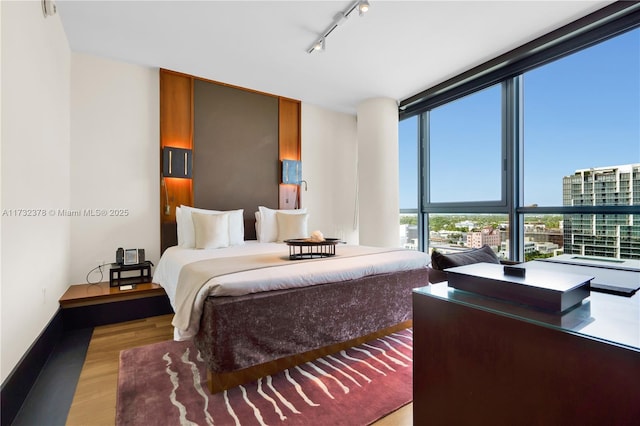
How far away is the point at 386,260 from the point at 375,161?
2.21 metres

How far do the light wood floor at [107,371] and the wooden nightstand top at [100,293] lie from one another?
0.25 m

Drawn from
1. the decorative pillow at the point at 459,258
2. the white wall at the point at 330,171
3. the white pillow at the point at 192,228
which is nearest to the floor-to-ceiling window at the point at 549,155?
the white wall at the point at 330,171

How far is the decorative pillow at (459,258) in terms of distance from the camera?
5.50ft

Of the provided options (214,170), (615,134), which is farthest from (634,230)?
(214,170)

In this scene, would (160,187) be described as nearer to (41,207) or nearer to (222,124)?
(222,124)

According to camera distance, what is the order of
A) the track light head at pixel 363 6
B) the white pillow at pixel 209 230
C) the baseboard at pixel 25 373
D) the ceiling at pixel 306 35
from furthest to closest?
the white pillow at pixel 209 230, the ceiling at pixel 306 35, the track light head at pixel 363 6, the baseboard at pixel 25 373

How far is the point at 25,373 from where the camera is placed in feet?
5.66

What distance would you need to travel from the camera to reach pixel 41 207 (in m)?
2.12

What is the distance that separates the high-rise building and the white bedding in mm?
1608

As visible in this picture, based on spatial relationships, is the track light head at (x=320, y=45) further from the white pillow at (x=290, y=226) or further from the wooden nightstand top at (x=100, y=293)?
the wooden nightstand top at (x=100, y=293)

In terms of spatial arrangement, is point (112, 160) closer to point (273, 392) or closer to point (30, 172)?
point (30, 172)

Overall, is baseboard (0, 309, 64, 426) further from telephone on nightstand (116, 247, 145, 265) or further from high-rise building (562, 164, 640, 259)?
high-rise building (562, 164, 640, 259)

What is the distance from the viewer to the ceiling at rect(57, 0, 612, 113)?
250cm

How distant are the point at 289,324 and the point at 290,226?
1913 mm
